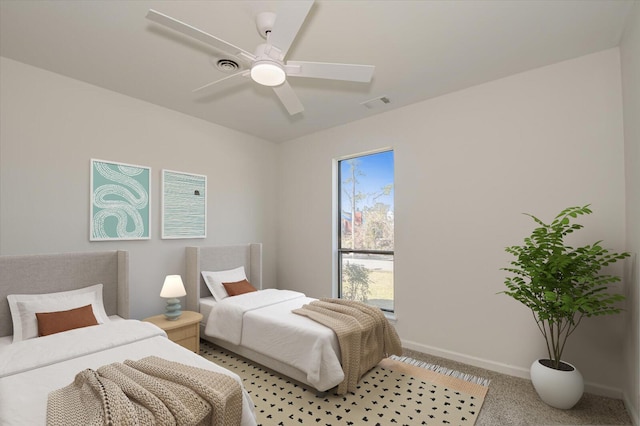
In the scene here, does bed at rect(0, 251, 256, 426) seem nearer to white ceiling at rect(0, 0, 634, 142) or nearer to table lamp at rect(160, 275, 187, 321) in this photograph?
table lamp at rect(160, 275, 187, 321)

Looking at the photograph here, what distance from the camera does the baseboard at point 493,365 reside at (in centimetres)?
253

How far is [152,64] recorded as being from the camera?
9.23ft

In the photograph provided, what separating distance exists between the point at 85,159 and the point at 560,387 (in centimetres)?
460

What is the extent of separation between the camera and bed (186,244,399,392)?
2465 millimetres

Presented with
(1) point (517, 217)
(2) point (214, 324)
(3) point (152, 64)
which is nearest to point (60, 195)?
(3) point (152, 64)

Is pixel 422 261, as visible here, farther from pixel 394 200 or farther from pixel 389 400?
pixel 389 400

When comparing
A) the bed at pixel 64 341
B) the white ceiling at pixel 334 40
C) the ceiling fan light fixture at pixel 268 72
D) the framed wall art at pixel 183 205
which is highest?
the white ceiling at pixel 334 40

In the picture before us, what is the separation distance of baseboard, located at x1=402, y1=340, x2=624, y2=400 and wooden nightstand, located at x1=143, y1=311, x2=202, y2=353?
233cm

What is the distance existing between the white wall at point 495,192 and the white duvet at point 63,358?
2.39 meters

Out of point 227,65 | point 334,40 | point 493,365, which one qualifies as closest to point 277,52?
point 334,40

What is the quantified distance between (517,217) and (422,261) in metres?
1.05

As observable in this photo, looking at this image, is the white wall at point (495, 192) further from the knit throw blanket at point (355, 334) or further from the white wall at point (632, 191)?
the knit throw blanket at point (355, 334)

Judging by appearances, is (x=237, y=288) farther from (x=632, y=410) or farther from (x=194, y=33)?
(x=632, y=410)

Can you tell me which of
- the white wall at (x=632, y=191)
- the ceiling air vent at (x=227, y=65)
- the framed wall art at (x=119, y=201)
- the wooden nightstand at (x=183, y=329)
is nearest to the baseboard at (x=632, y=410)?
the white wall at (x=632, y=191)
